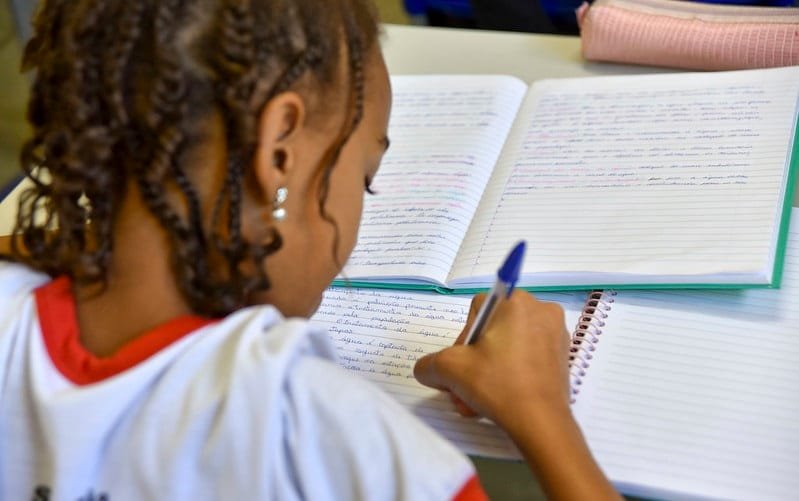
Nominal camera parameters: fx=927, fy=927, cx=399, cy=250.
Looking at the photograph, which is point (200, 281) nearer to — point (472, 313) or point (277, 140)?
point (277, 140)

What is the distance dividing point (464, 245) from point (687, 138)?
27 centimetres

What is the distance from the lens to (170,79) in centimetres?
58

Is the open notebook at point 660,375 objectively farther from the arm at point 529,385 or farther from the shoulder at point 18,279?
the shoulder at point 18,279

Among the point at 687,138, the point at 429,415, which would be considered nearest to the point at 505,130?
the point at 687,138

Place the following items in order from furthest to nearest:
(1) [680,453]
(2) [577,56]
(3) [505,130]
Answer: (2) [577,56]
(3) [505,130]
(1) [680,453]

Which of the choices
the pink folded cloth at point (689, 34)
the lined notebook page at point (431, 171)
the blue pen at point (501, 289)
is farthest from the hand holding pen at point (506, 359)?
the pink folded cloth at point (689, 34)

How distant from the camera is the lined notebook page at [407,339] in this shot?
2.45 feet

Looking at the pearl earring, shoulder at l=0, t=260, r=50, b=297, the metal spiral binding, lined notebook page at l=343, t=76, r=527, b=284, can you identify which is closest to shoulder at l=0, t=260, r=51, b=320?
shoulder at l=0, t=260, r=50, b=297

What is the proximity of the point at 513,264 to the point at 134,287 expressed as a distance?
28 centimetres

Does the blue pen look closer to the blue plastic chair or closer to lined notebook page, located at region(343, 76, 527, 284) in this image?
lined notebook page, located at region(343, 76, 527, 284)

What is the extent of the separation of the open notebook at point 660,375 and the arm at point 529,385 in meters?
0.03

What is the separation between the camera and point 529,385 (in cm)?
72

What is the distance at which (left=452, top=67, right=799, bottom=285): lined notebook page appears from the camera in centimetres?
84

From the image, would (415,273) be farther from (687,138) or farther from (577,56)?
(577,56)
